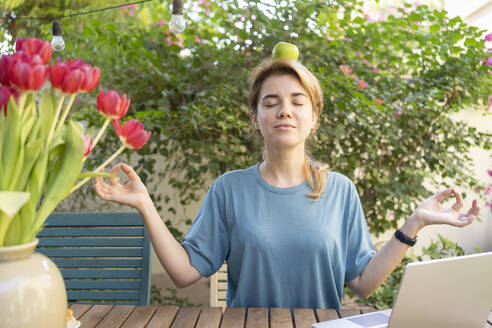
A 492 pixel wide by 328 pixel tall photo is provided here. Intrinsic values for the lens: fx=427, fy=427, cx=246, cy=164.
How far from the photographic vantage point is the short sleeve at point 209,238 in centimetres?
155

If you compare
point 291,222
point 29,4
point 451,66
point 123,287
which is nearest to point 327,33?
point 451,66

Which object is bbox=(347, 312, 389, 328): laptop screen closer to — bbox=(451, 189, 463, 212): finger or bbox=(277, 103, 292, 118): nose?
bbox=(451, 189, 463, 212): finger

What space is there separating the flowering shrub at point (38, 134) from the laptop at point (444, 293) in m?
0.62

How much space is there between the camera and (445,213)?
1313 millimetres

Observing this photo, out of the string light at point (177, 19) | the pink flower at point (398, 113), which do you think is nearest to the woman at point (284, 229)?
the string light at point (177, 19)

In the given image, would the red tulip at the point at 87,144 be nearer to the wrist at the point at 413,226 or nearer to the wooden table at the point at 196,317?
the wooden table at the point at 196,317

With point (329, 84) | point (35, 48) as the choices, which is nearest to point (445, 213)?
point (35, 48)

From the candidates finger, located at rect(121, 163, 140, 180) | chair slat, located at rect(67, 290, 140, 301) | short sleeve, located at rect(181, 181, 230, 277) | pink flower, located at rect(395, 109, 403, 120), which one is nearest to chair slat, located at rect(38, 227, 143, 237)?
chair slat, located at rect(67, 290, 140, 301)

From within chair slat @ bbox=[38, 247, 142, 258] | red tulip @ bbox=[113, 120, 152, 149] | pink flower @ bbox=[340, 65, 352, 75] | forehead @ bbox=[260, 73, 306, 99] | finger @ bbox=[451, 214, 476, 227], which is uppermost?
pink flower @ bbox=[340, 65, 352, 75]

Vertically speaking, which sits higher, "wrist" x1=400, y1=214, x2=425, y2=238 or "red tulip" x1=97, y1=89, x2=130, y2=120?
"red tulip" x1=97, y1=89, x2=130, y2=120

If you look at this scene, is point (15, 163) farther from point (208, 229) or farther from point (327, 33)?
point (327, 33)

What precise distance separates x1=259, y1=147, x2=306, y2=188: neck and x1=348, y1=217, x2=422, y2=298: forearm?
0.40 meters

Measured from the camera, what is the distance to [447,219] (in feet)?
4.25

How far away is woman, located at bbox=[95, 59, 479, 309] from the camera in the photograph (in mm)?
1514
